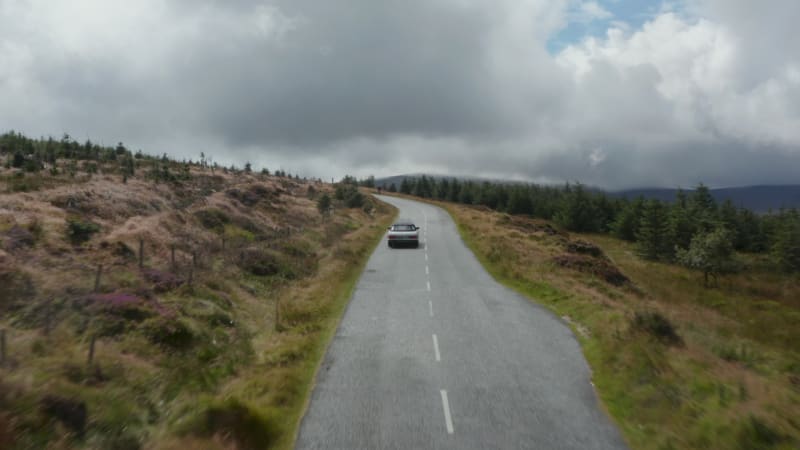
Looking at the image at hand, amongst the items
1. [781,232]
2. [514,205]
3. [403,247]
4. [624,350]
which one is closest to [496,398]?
[624,350]

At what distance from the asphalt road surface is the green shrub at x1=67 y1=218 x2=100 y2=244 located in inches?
420

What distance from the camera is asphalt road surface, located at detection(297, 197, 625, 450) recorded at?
788 centimetres

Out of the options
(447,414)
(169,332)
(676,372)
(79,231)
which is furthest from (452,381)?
(79,231)

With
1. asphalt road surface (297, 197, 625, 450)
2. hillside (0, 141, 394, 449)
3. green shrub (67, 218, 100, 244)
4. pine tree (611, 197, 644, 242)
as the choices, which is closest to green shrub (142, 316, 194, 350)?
hillside (0, 141, 394, 449)

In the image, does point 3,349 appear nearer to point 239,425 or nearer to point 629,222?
point 239,425

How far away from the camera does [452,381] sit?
10.1 m

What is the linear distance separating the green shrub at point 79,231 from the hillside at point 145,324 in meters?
0.06

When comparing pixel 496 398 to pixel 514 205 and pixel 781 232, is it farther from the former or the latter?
pixel 514 205

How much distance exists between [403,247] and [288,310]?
57.3ft

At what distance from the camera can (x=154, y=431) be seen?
24.1ft

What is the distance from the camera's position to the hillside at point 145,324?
7.24 metres

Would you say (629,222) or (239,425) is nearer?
(239,425)

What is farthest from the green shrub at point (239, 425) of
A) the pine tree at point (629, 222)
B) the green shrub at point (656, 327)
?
the pine tree at point (629, 222)

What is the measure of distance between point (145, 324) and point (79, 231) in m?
8.76
